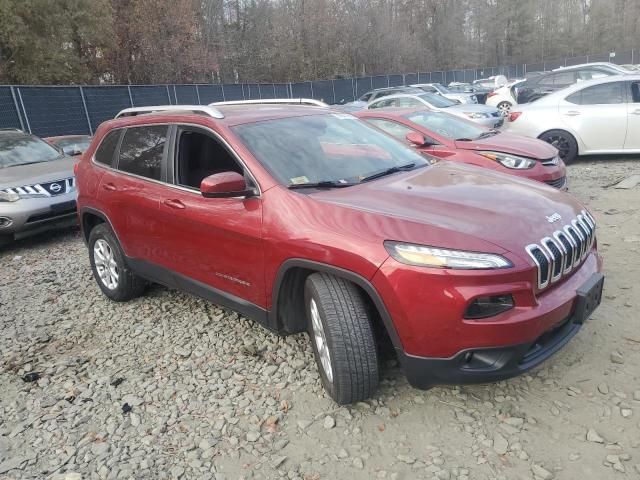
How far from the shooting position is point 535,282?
7.82 ft

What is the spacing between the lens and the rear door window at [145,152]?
12.3 ft

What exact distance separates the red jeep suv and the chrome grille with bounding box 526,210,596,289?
0.4 inches

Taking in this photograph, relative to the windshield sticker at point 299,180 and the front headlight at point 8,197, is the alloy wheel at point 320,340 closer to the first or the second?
the windshield sticker at point 299,180

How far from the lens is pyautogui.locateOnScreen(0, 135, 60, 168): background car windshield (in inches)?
289

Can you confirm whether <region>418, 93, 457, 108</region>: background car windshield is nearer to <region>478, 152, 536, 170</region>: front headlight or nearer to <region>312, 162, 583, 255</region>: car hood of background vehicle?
<region>478, 152, 536, 170</region>: front headlight

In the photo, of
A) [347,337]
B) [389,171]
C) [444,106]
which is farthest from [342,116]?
[444,106]

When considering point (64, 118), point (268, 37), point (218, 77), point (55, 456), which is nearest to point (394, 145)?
point (55, 456)

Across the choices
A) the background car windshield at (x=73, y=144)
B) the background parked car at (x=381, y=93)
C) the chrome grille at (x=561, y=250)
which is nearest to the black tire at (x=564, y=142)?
the chrome grille at (x=561, y=250)

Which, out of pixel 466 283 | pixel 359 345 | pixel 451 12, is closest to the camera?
pixel 466 283

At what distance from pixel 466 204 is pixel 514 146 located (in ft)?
13.0

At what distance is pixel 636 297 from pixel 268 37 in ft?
123

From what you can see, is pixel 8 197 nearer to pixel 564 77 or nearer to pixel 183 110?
pixel 183 110

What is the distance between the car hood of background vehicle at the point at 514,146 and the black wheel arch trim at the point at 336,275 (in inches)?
167

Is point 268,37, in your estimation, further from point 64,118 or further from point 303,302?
point 303,302
